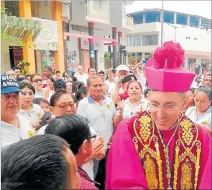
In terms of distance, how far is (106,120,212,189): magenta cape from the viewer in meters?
1.04

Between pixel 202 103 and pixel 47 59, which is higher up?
pixel 47 59

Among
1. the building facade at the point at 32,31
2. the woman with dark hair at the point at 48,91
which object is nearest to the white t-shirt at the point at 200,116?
the woman with dark hair at the point at 48,91

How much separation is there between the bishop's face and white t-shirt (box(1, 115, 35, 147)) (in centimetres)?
84

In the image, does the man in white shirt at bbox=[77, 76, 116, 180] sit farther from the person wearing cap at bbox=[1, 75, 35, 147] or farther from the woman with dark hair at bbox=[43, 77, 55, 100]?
the woman with dark hair at bbox=[43, 77, 55, 100]

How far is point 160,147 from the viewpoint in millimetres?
1205

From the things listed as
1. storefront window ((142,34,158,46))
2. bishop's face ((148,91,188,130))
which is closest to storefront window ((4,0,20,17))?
storefront window ((142,34,158,46))

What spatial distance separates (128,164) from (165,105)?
0.95 feet

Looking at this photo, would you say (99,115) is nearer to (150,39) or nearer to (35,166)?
(35,166)

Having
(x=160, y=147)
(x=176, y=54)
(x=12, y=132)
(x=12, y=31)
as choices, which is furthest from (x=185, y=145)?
(x=12, y=31)

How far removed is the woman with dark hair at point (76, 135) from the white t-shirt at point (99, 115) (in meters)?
1.18

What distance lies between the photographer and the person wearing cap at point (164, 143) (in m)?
1.12

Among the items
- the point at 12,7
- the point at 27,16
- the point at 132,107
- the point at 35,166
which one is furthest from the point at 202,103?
the point at 12,7

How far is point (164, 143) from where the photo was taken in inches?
47.8

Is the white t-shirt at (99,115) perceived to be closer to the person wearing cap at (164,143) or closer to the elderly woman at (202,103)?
the elderly woman at (202,103)
